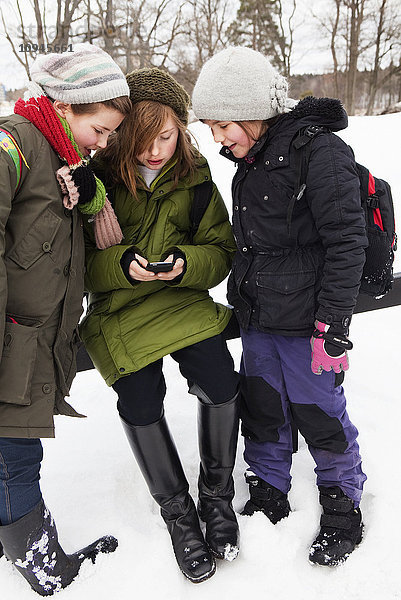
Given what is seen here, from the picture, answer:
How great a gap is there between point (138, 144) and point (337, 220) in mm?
664

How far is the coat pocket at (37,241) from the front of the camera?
1.38 meters

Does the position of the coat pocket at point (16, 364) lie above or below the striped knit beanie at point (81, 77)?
below

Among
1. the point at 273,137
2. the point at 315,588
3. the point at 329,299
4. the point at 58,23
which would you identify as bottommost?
the point at 315,588

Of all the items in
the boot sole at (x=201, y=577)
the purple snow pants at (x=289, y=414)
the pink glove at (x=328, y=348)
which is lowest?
the boot sole at (x=201, y=577)

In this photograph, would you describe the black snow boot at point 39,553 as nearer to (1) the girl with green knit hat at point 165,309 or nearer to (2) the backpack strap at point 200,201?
(1) the girl with green knit hat at point 165,309

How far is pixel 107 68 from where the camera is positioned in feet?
4.90

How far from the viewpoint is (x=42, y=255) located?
1.42 meters

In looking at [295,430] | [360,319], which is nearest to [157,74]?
[295,430]

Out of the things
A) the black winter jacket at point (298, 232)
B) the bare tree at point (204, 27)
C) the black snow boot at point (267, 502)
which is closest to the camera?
the black winter jacket at point (298, 232)

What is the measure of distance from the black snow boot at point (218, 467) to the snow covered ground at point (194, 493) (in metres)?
0.10

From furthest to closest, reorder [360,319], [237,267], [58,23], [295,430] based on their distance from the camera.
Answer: [58,23] < [360,319] < [295,430] < [237,267]

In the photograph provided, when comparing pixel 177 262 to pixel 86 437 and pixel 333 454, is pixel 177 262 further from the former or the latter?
pixel 86 437

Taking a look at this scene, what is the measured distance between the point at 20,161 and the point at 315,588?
5.05 feet

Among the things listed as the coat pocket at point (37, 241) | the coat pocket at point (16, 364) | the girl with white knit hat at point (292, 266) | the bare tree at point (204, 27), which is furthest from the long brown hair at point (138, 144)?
the bare tree at point (204, 27)
